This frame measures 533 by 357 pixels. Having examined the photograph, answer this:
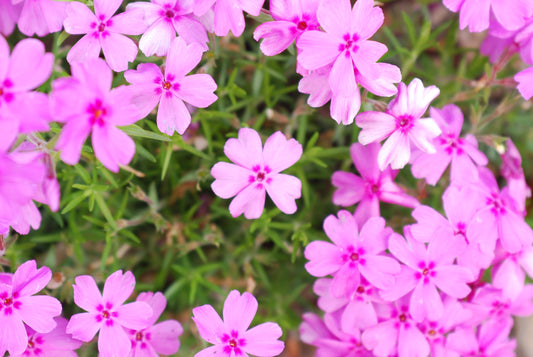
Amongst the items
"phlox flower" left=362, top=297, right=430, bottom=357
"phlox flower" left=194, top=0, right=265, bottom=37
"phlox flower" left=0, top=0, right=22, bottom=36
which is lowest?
"phlox flower" left=362, top=297, right=430, bottom=357

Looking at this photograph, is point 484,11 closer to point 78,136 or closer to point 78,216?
point 78,136

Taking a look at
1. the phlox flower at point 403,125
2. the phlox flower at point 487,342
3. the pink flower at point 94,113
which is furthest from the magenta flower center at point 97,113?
the phlox flower at point 487,342

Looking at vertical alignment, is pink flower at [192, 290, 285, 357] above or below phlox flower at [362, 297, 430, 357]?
above

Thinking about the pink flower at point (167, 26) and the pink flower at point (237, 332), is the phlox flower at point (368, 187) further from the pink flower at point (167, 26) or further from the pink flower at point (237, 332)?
the pink flower at point (167, 26)

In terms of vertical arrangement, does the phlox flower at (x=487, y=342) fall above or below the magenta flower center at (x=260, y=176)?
below

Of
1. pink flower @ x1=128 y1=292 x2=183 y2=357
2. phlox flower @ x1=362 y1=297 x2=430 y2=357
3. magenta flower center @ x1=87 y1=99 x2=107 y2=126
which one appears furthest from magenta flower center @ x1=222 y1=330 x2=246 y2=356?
magenta flower center @ x1=87 y1=99 x2=107 y2=126

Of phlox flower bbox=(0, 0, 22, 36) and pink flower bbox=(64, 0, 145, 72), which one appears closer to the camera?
pink flower bbox=(64, 0, 145, 72)

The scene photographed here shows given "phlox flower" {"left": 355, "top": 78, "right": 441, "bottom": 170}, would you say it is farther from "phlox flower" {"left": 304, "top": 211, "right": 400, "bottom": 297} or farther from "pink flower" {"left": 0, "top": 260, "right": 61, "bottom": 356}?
"pink flower" {"left": 0, "top": 260, "right": 61, "bottom": 356}
